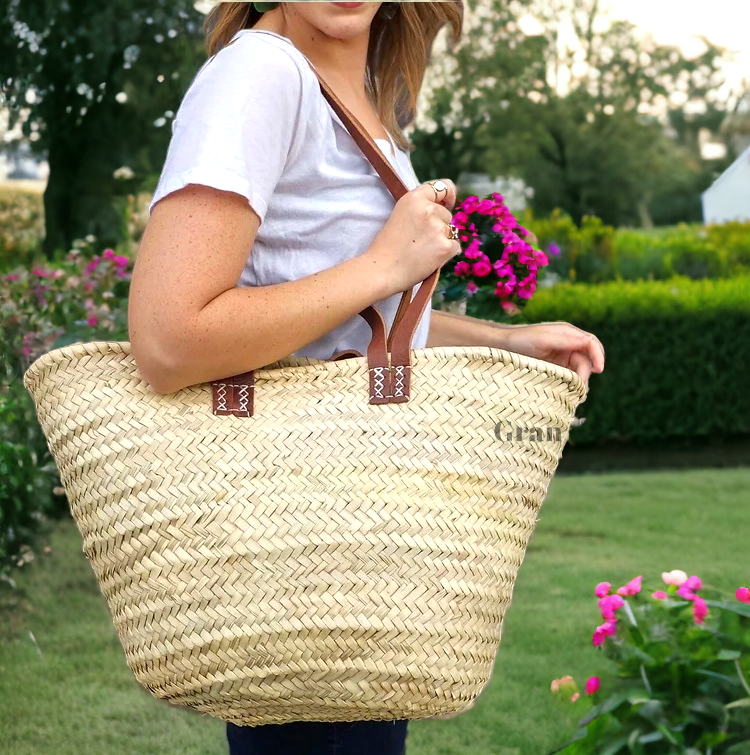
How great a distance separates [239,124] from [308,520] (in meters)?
0.39

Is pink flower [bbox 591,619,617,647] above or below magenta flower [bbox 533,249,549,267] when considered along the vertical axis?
below

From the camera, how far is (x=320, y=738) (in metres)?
1.21

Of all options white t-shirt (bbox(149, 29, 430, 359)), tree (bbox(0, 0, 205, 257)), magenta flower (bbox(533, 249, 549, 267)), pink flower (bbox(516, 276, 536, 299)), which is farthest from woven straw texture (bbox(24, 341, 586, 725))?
tree (bbox(0, 0, 205, 257))

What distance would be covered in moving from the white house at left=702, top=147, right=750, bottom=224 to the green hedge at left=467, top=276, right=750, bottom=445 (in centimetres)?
53

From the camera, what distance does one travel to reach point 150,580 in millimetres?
1085

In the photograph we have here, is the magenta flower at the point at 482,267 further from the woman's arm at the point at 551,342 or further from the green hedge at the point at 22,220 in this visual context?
the green hedge at the point at 22,220

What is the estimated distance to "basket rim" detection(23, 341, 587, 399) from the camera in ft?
3.55

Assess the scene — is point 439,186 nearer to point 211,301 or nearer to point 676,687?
point 211,301

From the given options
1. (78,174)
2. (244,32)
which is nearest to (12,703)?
(244,32)

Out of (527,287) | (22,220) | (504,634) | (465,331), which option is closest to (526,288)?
(527,287)

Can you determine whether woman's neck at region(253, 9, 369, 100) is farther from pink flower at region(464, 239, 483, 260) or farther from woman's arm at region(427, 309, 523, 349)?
pink flower at region(464, 239, 483, 260)

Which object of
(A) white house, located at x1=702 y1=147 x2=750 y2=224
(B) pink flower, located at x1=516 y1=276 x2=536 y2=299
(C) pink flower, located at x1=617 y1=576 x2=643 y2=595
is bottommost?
(A) white house, located at x1=702 y1=147 x2=750 y2=224

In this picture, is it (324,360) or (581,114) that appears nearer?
(324,360)

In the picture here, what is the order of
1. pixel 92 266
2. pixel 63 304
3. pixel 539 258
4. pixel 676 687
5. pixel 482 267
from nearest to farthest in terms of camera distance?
pixel 676 687 < pixel 482 267 < pixel 539 258 < pixel 63 304 < pixel 92 266
